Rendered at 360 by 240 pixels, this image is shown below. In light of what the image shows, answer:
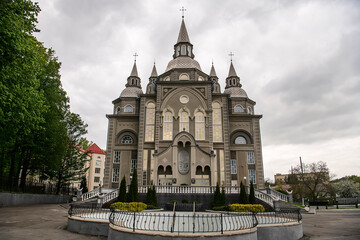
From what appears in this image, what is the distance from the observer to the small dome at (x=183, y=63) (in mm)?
38312

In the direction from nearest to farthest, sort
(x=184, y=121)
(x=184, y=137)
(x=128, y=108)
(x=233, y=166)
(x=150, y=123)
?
(x=184, y=137) < (x=184, y=121) < (x=150, y=123) < (x=233, y=166) < (x=128, y=108)

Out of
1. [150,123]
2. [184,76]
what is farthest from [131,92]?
[184,76]

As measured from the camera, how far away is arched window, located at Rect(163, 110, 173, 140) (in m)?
33.1

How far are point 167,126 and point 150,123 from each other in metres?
2.57

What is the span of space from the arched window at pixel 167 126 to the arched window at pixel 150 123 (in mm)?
1799

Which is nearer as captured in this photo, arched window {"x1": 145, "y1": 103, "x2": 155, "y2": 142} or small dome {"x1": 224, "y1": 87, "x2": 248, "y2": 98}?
arched window {"x1": 145, "y1": 103, "x2": 155, "y2": 142}

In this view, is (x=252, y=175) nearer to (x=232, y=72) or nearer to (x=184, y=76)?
(x=184, y=76)

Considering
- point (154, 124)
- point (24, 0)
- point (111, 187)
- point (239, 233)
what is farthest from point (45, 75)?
point (239, 233)

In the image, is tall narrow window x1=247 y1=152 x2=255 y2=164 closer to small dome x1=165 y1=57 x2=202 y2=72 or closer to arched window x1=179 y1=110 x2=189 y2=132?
arched window x1=179 y1=110 x2=189 y2=132

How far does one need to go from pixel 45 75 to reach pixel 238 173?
26.0m

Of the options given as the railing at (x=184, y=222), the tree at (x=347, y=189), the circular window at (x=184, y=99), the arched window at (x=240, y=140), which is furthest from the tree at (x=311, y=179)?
the railing at (x=184, y=222)

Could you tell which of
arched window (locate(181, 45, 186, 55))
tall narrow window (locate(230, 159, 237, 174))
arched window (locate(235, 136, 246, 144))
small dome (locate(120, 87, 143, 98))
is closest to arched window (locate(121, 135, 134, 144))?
small dome (locate(120, 87, 143, 98))

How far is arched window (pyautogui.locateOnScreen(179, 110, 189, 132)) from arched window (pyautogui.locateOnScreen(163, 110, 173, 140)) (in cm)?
133

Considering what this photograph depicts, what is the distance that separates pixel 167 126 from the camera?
3362cm
